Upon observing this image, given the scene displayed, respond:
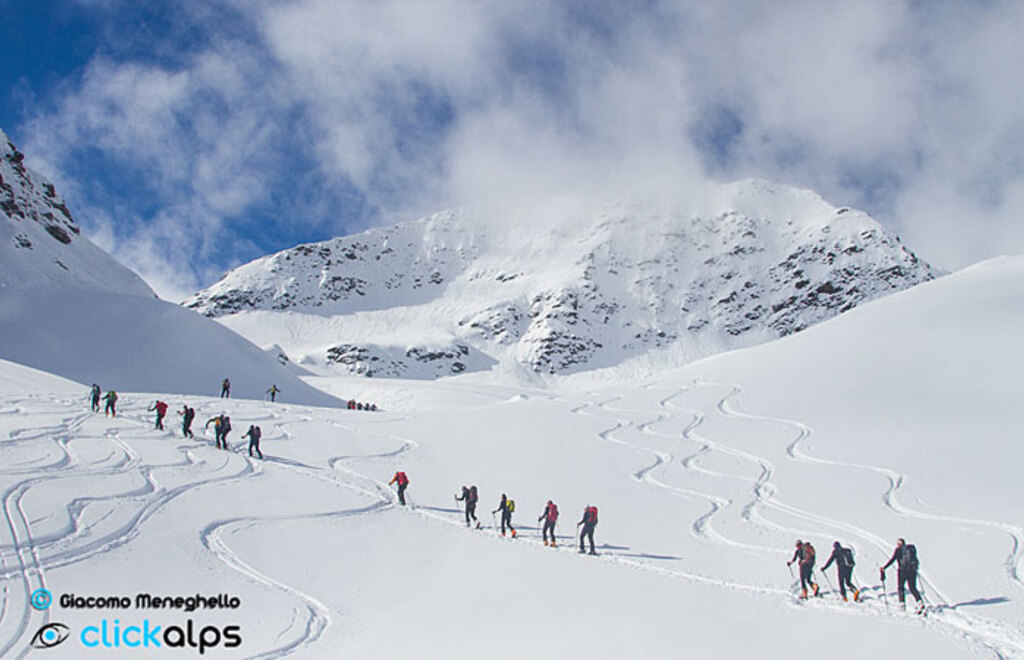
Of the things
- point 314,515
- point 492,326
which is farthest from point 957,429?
→ point 492,326

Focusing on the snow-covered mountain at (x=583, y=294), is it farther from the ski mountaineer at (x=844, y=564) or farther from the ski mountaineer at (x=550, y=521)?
the ski mountaineer at (x=844, y=564)

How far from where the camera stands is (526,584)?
12.5 metres

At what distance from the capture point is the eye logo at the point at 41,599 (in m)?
9.80

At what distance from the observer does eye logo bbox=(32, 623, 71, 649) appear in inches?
347

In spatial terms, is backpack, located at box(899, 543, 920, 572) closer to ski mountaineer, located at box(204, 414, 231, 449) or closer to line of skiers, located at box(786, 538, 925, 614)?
line of skiers, located at box(786, 538, 925, 614)

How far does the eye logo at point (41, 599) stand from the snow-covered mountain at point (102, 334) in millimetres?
37730

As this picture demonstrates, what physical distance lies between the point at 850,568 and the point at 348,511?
1198cm

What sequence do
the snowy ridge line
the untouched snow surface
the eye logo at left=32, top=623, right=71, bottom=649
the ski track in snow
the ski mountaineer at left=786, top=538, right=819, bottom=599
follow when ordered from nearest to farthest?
the eye logo at left=32, top=623, right=71, bottom=649, the snowy ridge line, the untouched snow surface, the ski track in snow, the ski mountaineer at left=786, top=538, right=819, bottom=599

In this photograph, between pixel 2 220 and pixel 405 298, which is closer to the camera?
pixel 2 220

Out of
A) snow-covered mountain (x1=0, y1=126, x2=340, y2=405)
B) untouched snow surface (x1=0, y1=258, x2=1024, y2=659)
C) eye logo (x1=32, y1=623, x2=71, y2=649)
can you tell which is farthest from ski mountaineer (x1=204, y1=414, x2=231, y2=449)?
snow-covered mountain (x1=0, y1=126, x2=340, y2=405)

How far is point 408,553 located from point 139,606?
18.5 feet

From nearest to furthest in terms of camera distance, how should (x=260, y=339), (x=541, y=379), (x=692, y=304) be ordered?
(x=541, y=379) → (x=260, y=339) → (x=692, y=304)

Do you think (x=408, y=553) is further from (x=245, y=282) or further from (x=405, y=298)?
(x=245, y=282)

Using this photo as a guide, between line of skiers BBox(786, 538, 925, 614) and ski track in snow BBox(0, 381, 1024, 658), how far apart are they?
13.9 inches
